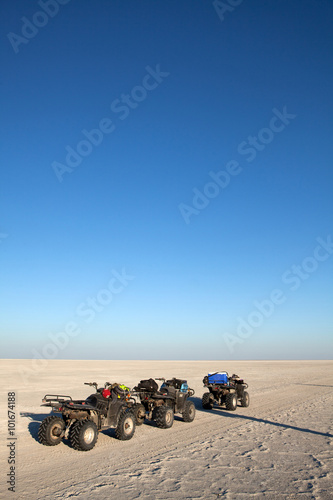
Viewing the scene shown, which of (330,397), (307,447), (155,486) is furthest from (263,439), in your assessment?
(330,397)

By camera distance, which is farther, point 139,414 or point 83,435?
point 139,414

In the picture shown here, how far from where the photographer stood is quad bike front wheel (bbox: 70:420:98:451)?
360 inches

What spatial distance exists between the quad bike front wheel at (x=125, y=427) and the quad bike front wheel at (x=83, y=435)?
1069 mm

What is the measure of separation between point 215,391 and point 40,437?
32.3 ft

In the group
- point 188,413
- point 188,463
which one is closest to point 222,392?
point 188,413

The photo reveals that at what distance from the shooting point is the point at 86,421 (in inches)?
369

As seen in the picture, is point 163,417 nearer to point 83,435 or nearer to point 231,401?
point 83,435

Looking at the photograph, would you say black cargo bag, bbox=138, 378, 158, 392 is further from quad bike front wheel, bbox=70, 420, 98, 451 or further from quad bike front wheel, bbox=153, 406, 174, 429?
quad bike front wheel, bbox=70, 420, 98, 451

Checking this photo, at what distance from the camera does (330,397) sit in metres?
20.9

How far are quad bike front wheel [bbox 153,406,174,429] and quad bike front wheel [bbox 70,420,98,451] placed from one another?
3.30 meters

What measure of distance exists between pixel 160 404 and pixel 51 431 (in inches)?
192

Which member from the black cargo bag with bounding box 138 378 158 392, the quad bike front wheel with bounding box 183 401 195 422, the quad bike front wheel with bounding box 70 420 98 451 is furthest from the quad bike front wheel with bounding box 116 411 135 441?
the quad bike front wheel with bounding box 183 401 195 422

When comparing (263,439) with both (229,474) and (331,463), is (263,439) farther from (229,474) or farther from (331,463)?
(229,474)

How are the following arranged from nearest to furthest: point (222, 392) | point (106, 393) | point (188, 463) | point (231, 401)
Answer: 1. point (188, 463)
2. point (106, 393)
3. point (231, 401)
4. point (222, 392)
